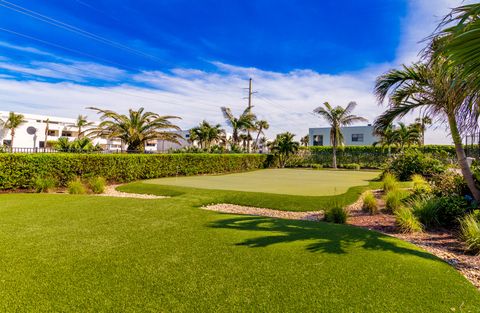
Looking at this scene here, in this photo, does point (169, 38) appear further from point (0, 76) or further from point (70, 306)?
point (70, 306)

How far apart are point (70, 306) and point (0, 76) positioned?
18.5 m

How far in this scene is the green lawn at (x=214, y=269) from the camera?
3006 millimetres

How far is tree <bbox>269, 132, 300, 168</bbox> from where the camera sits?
101 ft

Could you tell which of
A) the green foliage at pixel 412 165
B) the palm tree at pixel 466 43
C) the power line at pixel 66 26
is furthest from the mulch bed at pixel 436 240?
the power line at pixel 66 26

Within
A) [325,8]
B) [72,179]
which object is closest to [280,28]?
[325,8]

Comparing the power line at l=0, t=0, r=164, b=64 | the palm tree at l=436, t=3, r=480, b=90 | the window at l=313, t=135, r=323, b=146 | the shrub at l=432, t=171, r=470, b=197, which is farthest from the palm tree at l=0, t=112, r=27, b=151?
the palm tree at l=436, t=3, r=480, b=90

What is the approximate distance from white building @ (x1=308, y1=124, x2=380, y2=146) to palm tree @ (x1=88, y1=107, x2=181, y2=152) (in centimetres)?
3308

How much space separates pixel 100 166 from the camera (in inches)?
561

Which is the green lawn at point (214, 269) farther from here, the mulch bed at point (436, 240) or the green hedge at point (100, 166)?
the green hedge at point (100, 166)

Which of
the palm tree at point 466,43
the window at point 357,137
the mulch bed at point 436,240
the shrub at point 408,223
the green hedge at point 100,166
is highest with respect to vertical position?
the window at point 357,137

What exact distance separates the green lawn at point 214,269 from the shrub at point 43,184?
5542mm

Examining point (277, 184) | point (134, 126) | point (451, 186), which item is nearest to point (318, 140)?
point (134, 126)

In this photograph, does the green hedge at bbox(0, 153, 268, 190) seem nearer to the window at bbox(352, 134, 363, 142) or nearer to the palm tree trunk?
the palm tree trunk

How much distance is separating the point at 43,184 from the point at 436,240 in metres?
13.3
